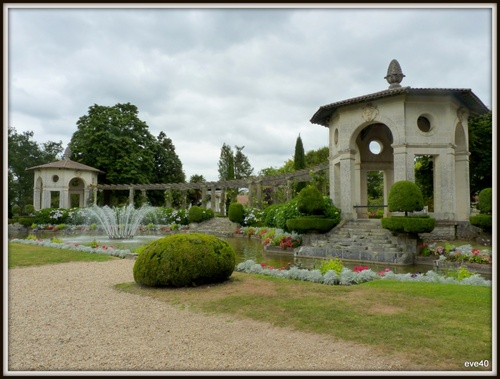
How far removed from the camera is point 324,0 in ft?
Answer: 12.2

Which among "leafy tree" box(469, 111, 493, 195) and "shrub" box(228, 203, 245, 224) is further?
"shrub" box(228, 203, 245, 224)

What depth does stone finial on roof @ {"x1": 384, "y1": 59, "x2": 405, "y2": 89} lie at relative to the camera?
→ 18109 mm

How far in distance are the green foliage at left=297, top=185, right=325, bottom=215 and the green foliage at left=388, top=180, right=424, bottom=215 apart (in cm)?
326

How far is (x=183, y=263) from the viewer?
779 cm

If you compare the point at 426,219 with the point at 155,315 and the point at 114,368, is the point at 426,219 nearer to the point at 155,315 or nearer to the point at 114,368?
the point at 155,315

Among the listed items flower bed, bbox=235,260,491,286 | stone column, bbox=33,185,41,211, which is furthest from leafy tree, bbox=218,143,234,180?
flower bed, bbox=235,260,491,286

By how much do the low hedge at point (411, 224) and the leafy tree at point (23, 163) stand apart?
132 feet

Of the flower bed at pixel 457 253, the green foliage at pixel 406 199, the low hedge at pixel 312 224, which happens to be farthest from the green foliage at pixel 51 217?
the flower bed at pixel 457 253

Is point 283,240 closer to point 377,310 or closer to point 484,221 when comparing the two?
point 484,221

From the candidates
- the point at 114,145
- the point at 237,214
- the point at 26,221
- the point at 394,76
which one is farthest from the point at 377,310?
the point at 114,145

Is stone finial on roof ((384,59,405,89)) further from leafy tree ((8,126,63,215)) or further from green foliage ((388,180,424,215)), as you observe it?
leafy tree ((8,126,63,215))

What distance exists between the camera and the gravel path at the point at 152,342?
12.6ft

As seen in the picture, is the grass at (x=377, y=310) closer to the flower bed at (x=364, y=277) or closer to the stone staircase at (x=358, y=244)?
the flower bed at (x=364, y=277)

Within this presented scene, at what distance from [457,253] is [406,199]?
252 centimetres
